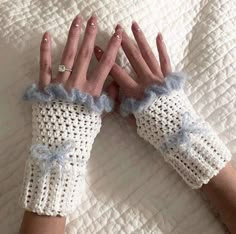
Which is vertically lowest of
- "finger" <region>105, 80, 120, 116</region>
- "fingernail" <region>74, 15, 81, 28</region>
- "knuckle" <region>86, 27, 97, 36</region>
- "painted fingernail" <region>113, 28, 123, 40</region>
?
"finger" <region>105, 80, 120, 116</region>

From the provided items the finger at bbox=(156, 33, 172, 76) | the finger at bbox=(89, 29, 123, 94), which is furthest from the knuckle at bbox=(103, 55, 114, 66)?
the finger at bbox=(156, 33, 172, 76)

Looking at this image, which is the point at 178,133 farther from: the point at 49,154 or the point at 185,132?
the point at 49,154

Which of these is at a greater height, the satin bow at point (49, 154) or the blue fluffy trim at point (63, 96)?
the blue fluffy trim at point (63, 96)

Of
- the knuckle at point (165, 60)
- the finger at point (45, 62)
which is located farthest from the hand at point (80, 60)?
the knuckle at point (165, 60)

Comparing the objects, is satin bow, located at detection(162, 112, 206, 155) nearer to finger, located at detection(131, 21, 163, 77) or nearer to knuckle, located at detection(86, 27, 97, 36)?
finger, located at detection(131, 21, 163, 77)

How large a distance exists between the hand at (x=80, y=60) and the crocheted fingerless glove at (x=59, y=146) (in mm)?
30

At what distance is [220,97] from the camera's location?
0.96 metres

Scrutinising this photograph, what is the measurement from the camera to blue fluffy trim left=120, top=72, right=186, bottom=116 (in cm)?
89

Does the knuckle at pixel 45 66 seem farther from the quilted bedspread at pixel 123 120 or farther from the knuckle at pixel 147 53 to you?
the knuckle at pixel 147 53

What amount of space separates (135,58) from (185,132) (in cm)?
20

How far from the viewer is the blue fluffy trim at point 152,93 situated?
2.91 feet

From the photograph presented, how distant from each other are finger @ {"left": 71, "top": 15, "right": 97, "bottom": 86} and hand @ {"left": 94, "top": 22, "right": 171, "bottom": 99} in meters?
0.03

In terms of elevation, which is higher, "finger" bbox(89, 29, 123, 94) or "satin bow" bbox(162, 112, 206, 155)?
"finger" bbox(89, 29, 123, 94)

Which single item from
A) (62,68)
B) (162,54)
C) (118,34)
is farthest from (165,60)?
(62,68)
